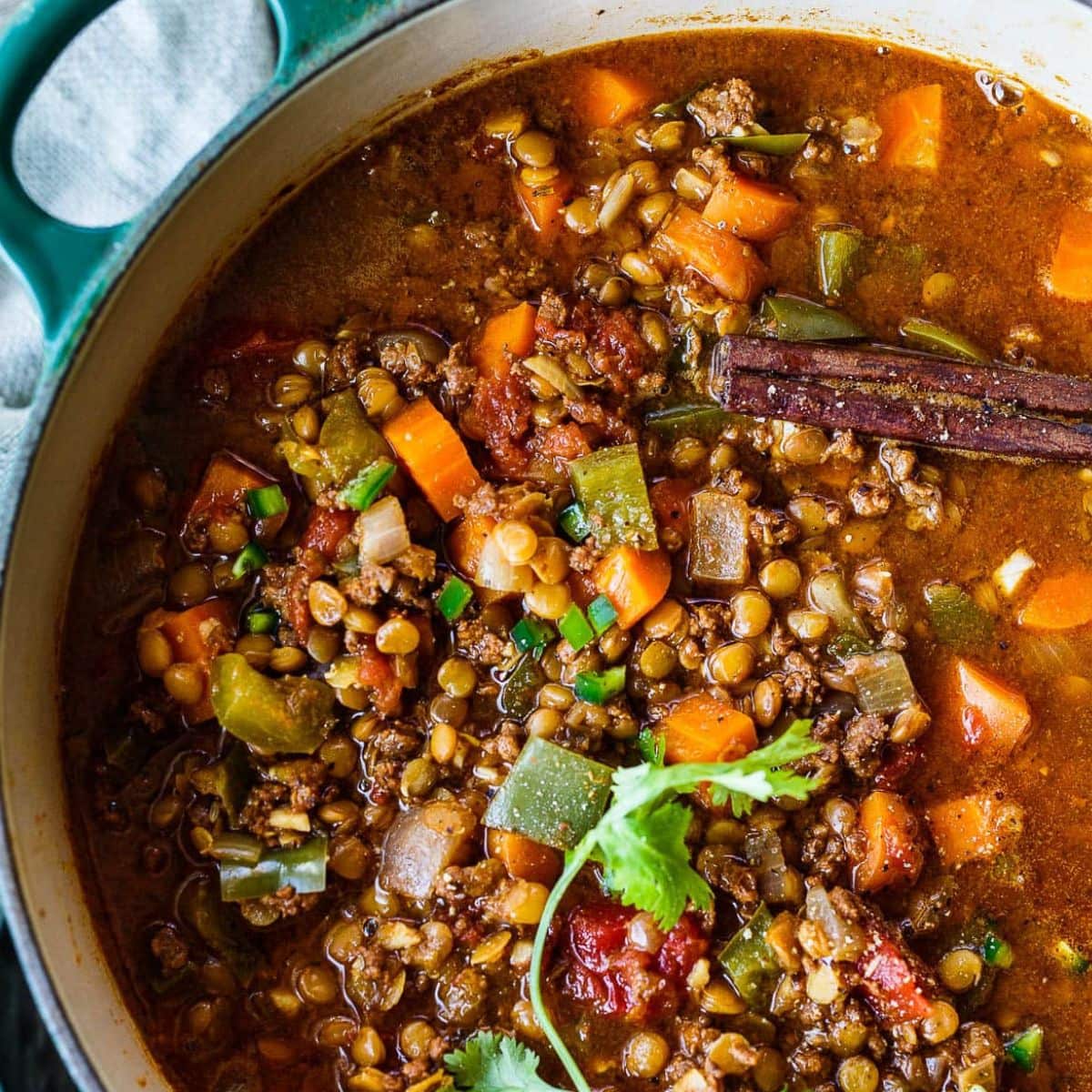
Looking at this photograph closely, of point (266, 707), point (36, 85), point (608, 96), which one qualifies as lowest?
point (266, 707)

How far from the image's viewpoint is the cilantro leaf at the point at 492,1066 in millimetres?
3484

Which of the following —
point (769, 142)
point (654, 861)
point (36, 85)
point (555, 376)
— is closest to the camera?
point (36, 85)

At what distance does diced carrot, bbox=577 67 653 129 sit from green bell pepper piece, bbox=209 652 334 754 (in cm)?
194

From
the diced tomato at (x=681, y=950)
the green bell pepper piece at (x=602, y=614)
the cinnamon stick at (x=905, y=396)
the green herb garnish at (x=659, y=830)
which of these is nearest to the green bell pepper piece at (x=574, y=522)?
the green bell pepper piece at (x=602, y=614)

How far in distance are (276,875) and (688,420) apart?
1.82 m

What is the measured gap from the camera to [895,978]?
3.65m

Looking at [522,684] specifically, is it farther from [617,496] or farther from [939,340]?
[939,340]

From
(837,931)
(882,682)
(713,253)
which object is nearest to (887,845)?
(837,931)

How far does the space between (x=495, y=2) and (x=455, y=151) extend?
45 cm

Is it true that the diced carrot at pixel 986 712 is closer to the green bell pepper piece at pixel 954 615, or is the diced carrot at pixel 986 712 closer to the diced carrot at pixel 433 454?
the green bell pepper piece at pixel 954 615

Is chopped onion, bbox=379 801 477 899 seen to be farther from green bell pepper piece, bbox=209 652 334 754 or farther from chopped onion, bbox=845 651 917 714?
chopped onion, bbox=845 651 917 714

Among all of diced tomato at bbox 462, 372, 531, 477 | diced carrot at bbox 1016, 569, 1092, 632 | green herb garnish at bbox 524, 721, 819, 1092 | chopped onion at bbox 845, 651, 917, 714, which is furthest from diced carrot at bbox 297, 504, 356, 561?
diced carrot at bbox 1016, 569, 1092, 632

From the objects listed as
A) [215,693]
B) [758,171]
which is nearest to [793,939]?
[215,693]

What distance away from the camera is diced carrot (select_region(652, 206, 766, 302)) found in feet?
12.6
